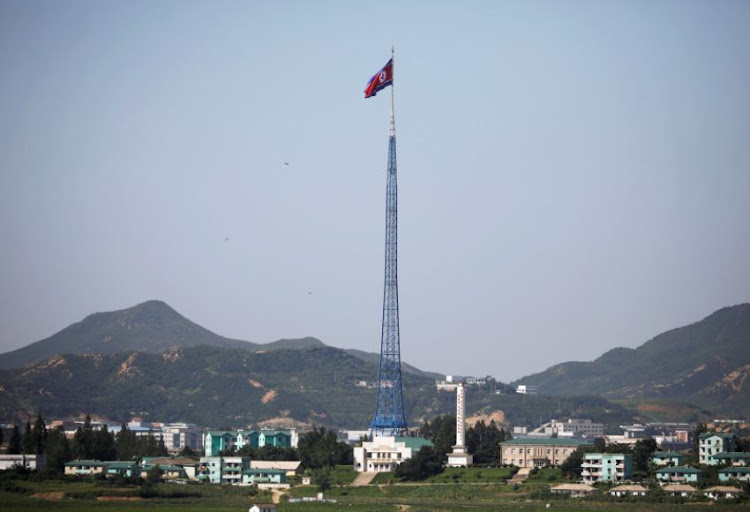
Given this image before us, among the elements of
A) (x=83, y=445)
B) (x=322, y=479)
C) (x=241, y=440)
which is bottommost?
(x=322, y=479)

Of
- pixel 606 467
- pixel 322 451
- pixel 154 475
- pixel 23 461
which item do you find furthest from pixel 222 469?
pixel 606 467

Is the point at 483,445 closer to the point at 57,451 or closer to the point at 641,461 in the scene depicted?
the point at 641,461

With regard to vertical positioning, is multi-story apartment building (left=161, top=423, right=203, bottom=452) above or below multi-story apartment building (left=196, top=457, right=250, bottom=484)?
above

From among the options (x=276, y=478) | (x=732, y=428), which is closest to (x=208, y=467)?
(x=276, y=478)

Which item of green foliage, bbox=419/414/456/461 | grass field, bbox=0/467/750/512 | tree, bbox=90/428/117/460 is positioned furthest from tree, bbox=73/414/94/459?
green foliage, bbox=419/414/456/461

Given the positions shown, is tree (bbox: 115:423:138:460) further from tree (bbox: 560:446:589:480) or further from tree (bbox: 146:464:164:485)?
tree (bbox: 560:446:589:480)

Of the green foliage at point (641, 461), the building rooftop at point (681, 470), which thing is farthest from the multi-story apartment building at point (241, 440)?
the building rooftop at point (681, 470)

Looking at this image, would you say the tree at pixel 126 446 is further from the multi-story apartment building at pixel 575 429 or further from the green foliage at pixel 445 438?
the multi-story apartment building at pixel 575 429
